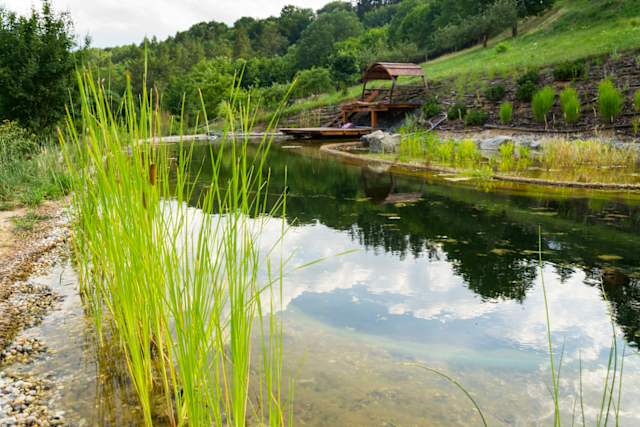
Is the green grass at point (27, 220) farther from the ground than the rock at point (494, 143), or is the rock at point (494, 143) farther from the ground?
the rock at point (494, 143)

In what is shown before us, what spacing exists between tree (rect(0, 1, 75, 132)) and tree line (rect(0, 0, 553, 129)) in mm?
17

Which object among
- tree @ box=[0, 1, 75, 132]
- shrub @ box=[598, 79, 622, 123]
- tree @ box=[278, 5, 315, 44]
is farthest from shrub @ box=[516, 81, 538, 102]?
tree @ box=[278, 5, 315, 44]

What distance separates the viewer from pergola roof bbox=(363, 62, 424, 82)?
1623 centimetres

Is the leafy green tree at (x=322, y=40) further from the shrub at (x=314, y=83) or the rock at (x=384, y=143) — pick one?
the rock at (x=384, y=143)

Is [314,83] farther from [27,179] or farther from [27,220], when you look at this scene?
[27,220]

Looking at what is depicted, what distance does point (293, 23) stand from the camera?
59469 millimetres

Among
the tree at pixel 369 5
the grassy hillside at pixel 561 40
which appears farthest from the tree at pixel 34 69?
the tree at pixel 369 5

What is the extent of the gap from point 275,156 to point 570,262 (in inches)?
333

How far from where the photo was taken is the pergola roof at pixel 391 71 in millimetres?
16234

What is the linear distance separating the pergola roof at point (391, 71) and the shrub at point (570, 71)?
512 cm

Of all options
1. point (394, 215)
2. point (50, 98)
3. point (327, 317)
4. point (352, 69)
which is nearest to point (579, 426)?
point (327, 317)

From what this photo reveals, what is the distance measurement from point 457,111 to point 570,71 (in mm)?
3230

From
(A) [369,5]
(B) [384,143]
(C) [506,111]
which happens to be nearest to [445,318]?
(B) [384,143]

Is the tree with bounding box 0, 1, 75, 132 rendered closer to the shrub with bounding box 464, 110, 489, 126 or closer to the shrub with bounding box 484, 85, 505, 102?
the shrub with bounding box 464, 110, 489, 126
